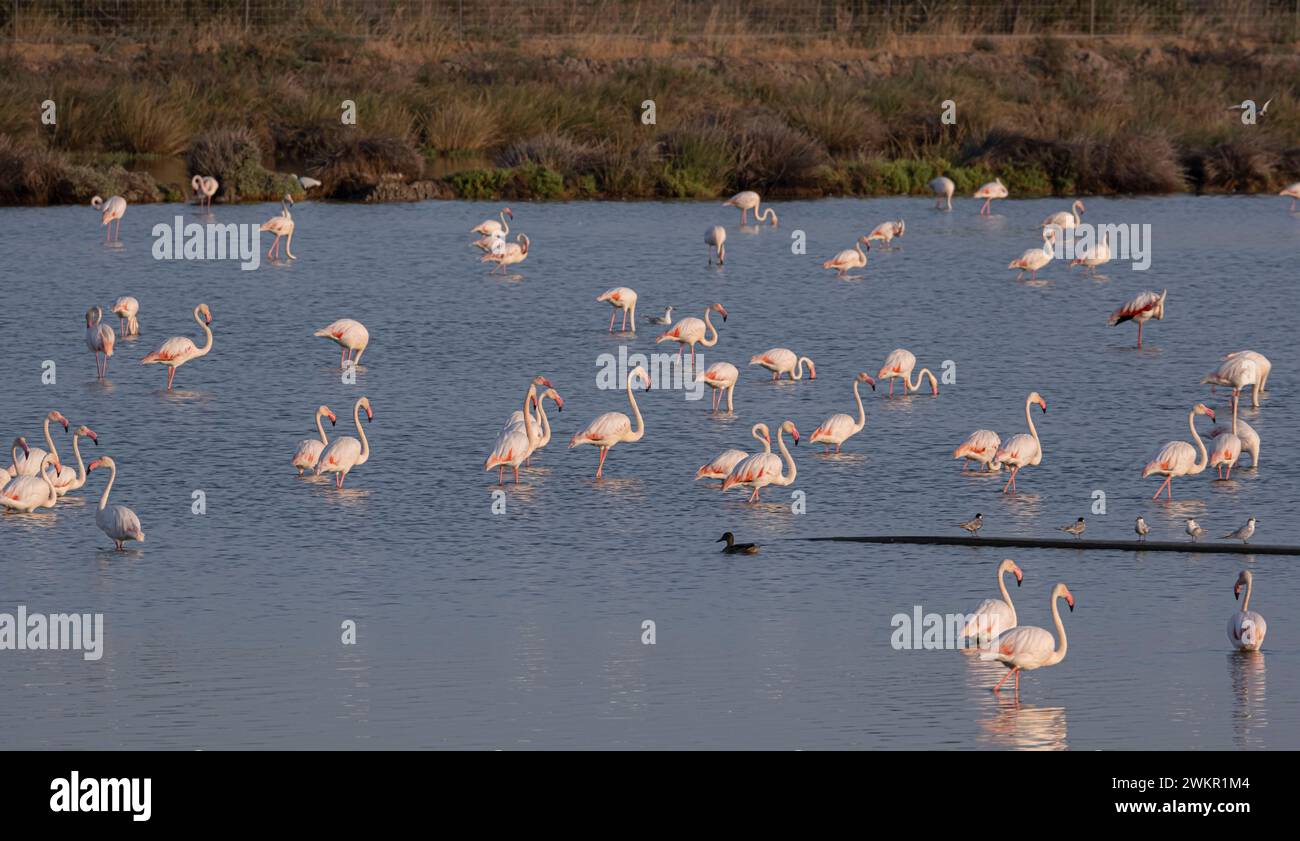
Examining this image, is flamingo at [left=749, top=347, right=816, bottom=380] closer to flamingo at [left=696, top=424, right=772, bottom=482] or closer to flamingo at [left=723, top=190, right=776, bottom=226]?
flamingo at [left=696, top=424, right=772, bottom=482]

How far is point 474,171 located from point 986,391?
17.4m

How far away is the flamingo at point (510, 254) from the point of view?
1088 inches

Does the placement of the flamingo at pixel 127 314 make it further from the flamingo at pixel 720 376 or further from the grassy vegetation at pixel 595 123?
the grassy vegetation at pixel 595 123

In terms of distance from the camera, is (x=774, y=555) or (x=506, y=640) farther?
(x=774, y=555)

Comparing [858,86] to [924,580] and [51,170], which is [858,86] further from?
[924,580]

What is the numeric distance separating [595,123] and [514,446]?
79.7 ft

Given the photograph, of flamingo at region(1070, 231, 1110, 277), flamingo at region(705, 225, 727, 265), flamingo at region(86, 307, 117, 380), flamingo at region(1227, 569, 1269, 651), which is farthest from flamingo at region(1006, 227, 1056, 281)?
flamingo at region(1227, 569, 1269, 651)

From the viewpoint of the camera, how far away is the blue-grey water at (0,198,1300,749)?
10.8 m

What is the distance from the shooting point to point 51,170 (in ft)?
110

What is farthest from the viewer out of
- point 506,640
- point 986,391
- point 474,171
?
point 474,171

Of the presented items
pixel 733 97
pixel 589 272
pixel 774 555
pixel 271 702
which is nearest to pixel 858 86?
pixel 733 97

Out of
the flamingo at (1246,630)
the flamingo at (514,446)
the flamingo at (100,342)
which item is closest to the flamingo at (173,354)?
the flamingo at (100,342)

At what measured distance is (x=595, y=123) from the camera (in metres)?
39.8

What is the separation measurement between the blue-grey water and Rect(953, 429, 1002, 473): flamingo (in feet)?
0.74
